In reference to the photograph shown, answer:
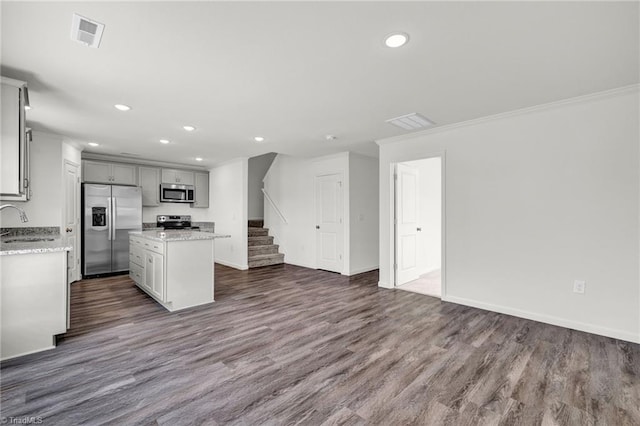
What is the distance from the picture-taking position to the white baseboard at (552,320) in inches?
109

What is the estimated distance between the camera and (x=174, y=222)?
7.17m

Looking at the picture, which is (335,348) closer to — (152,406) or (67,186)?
(152,406)

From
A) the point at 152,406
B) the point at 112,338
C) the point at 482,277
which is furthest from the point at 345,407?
the point at 482,277

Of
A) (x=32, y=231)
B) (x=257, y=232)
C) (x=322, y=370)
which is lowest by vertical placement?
(x=322, y=370)

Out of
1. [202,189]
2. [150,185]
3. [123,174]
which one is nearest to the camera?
[123,174]

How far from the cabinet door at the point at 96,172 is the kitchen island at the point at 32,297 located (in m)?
3.93

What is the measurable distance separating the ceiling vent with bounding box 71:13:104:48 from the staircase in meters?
4.92

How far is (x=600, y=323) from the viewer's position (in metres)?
2.89

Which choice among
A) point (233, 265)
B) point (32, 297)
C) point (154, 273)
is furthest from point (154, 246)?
point (233, 265)

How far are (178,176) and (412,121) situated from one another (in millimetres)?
5715

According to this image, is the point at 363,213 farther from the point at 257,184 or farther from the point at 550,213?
the point at 257,184

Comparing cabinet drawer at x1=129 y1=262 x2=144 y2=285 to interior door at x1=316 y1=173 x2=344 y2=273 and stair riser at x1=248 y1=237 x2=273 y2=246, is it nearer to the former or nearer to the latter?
stair riser at x1=248 y1=237 x2=273 y2=246

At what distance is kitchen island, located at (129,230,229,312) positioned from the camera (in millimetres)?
3584

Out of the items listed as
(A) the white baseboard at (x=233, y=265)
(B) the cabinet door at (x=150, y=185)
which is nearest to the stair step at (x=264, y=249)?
(A) the white baseboard at (x=233, y=265)
